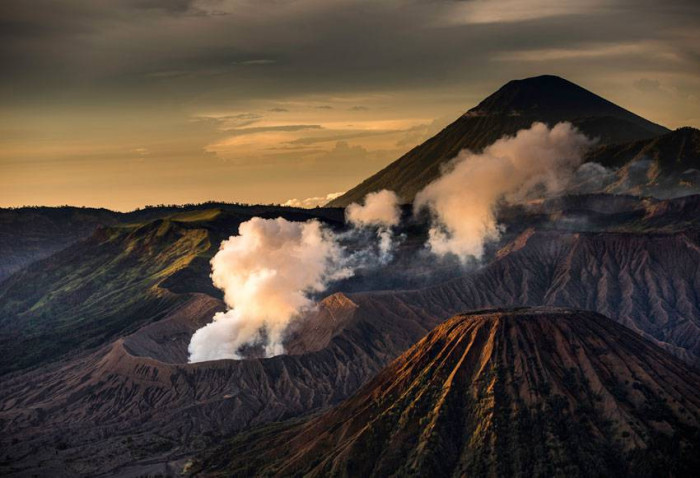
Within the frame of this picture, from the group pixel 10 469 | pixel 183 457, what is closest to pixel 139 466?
pixel 183 457

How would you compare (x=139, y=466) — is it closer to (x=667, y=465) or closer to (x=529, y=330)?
(x=529, y=330)

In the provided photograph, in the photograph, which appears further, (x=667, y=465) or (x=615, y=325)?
(x=615, y=325)

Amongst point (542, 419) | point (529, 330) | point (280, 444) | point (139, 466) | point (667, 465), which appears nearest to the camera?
point (667, 465)

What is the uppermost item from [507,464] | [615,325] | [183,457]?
[615,325]

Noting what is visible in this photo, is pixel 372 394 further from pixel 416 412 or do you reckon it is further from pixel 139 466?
pixel 139 466

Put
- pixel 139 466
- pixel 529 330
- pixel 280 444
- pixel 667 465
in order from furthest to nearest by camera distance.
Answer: pixel 139 466 < pixel 280 444 < pixel 529 330 < pixel 667 465

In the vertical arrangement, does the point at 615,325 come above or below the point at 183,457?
above
